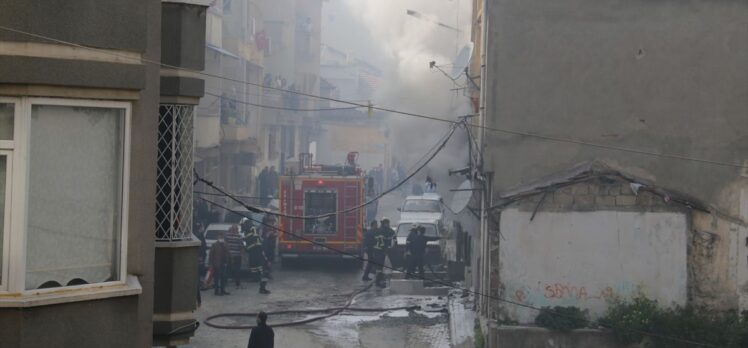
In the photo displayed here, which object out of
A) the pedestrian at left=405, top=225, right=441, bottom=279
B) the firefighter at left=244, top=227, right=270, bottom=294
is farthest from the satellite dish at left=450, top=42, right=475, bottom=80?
the firefighter at left=244, top=227, right=270, bottom=294

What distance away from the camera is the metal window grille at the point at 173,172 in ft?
28.6

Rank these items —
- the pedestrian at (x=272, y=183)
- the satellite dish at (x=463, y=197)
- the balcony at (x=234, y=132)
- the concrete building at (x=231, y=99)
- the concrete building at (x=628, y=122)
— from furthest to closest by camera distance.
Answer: the pedestrian at (x=272, y=183) → the balcony at (x=234, y=132) → the concrete building at (x=231, y=99) → the satellite dish at (x=463, y=197) → the concrete building at (x=628, y=122)

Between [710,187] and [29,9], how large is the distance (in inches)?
491

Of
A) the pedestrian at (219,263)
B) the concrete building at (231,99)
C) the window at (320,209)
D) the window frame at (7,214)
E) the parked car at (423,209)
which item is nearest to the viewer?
the window frame at (7,214)

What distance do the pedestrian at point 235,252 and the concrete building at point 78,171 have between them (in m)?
15.7

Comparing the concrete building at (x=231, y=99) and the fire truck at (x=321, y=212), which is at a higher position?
the concrete building at (x=231, y=99)

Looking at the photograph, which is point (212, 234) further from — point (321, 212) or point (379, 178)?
point (379, 178)

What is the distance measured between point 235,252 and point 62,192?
54.3 ft

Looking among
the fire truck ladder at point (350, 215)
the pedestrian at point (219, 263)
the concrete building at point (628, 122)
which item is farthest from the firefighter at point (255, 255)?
the concrete building at point (628, 122)

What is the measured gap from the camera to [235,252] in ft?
75.7

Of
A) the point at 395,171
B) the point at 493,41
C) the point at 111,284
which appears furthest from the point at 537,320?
the point at 395,171

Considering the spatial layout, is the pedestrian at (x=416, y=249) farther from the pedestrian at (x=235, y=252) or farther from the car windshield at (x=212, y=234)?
the car windshield at (x=212, y=234)

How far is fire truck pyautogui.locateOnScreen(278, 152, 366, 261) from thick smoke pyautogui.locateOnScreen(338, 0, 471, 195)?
2.14 metres

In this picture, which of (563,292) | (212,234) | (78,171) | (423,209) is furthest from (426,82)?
(78,171)
